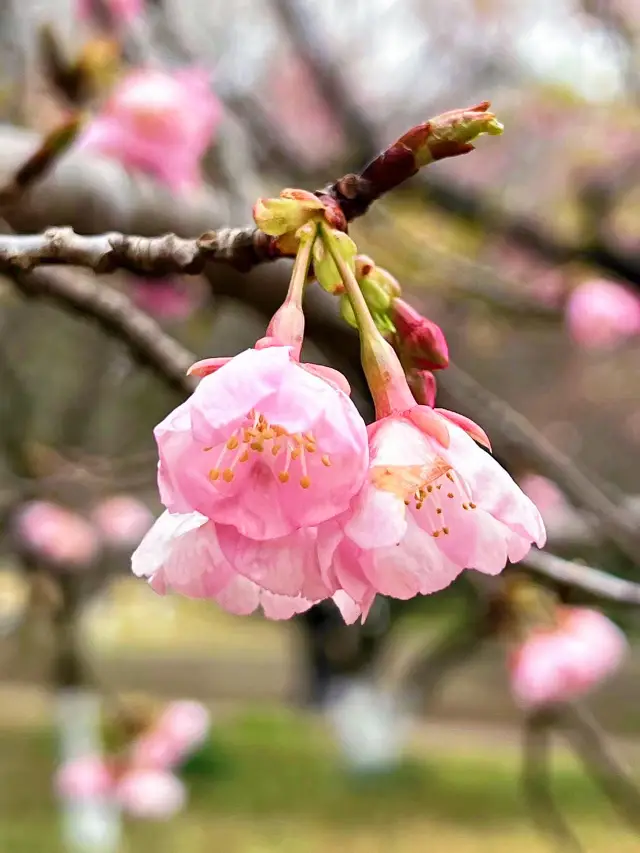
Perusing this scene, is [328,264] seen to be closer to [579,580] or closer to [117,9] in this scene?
[579,580]

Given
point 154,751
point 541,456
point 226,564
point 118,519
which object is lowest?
point 118,519

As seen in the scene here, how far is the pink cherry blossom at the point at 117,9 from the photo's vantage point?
1740mm

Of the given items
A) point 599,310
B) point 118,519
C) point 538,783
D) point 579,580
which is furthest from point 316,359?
point 579,580

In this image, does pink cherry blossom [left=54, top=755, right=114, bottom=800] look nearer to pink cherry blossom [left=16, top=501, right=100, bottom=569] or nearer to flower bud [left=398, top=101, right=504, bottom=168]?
pink cherry blossom [left=16, top=501, right=100, bottom=569]

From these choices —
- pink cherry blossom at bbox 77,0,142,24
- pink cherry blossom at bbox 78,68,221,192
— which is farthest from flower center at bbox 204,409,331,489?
pink cherry blossom at bbox 77,0,142,24

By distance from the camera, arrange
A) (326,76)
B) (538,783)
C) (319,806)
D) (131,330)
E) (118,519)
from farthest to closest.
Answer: (319,806) → (118,519) → (538,783) → (326,76) → (131,330)

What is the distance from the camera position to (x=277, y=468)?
354 mm

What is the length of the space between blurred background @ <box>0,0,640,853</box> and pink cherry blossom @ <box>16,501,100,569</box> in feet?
0.04

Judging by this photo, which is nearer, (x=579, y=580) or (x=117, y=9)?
(x=579, y=580)

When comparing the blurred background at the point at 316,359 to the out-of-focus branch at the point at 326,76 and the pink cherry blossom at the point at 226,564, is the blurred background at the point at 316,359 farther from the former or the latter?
the pink cherry blossom at the point at 226,564

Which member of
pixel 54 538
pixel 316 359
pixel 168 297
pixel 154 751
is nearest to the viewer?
pixel 168 297

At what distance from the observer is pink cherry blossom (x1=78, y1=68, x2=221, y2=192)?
1.21 meters

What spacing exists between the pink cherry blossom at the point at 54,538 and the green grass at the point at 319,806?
4.47 ft

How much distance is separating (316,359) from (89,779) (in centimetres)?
142
